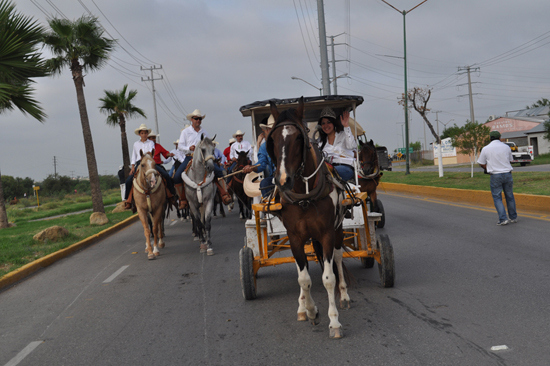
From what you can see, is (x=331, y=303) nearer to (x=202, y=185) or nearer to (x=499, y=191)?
(x=202, y=185)

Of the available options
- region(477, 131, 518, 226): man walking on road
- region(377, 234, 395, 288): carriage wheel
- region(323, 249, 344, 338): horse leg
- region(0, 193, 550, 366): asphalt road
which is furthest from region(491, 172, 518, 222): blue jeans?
region(323, 249, 344, 338): horse leg

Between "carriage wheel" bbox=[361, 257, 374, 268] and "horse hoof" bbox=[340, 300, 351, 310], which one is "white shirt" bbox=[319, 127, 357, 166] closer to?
"carriage wheel" bbox=[361, 257, 374, 268]

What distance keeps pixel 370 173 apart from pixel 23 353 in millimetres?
8100

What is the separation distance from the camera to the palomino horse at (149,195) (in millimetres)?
10500

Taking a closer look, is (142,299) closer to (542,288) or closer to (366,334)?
(366,334)

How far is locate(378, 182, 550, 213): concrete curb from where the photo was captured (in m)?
13.4

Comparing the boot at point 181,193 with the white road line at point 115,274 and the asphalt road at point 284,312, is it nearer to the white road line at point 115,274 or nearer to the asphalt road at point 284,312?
the asphalt road at point 284,312

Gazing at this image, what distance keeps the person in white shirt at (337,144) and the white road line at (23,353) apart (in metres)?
4.35

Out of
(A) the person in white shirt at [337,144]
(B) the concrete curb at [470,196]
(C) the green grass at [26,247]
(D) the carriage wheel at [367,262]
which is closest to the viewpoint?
(A) the person in white shirt at [337,144]

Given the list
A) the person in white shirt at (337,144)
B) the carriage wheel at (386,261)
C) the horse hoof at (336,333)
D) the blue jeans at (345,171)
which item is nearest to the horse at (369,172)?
the blue jeans at (345,171)

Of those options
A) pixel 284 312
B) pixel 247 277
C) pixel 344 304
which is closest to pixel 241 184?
pixel 247 277

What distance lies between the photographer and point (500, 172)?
11109 mm

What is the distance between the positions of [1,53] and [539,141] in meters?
57.2

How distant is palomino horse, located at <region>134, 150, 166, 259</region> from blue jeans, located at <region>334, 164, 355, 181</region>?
473cm
